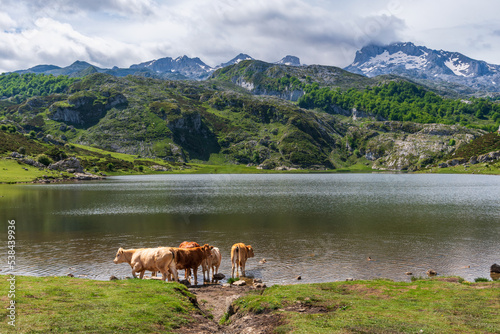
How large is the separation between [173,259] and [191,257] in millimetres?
2418

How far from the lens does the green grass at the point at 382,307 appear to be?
17.6 metres

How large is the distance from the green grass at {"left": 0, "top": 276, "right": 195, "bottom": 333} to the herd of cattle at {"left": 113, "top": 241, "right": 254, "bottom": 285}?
3.41m

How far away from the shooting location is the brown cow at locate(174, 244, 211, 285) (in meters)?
32.4

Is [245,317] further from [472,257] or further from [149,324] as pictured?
[472,257]

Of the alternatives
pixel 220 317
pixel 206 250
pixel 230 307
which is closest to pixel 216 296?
pixel 220 317

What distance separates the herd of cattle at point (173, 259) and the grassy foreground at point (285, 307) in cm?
309

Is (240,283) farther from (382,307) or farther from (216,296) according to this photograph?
(382,307)

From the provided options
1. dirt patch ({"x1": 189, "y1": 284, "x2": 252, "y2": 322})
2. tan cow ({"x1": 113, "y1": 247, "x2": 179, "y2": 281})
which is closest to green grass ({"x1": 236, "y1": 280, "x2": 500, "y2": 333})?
dirt patch ({"x1": 189, "y1": 284, "x2": 252, "y2": 322})

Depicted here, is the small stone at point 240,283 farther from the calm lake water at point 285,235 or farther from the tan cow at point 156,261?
the tan cow at point 156,261

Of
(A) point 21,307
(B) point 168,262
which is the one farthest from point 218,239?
(A) point 21,307

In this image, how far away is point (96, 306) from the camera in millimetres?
20328

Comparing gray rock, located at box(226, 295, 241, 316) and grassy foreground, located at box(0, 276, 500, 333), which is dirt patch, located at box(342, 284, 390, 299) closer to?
grassy foreground, located at box(0, 276, 500, 333)

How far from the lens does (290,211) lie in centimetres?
8806

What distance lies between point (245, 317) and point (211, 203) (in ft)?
280
